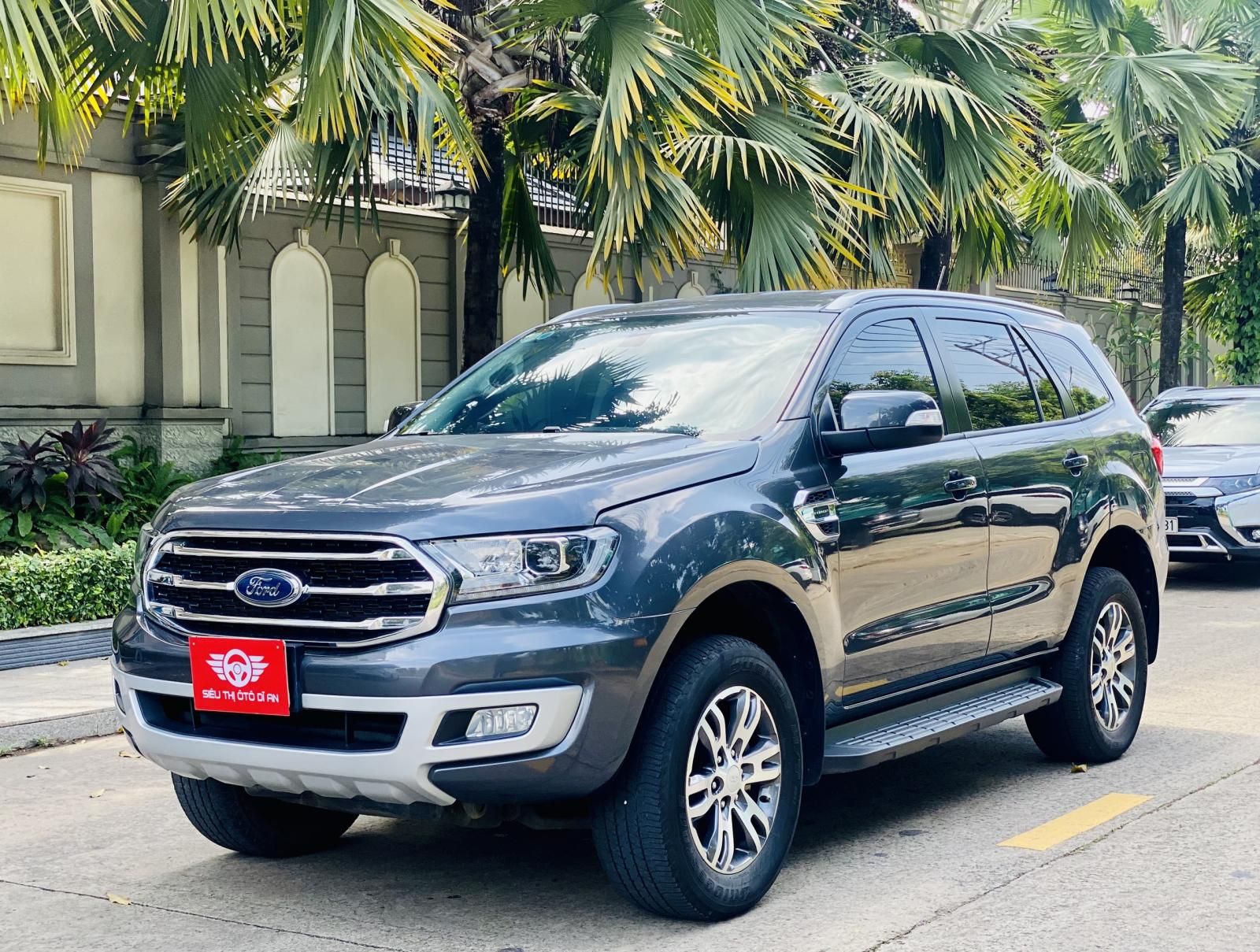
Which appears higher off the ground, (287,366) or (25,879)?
(287,366)

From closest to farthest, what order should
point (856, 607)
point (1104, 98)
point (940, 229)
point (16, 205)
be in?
point (856, 607) < point (16, 205) < point (940, 229) < point (1104, 98)

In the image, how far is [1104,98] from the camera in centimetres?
1730

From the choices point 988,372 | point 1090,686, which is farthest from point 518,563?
point 1090,686

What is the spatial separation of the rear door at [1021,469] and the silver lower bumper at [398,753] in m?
2.29

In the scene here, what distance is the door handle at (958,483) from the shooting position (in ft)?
17.8

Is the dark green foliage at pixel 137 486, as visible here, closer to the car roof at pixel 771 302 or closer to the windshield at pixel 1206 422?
the car roof at pixel 771 302

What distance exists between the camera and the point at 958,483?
5.48 metres

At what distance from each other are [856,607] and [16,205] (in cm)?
1083

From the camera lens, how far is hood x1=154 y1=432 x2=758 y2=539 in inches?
160

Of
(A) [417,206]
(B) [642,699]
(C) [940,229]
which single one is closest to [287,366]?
(A) [417,206]

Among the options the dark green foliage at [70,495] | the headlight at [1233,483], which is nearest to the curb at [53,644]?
the dark green foliage at [70,495]

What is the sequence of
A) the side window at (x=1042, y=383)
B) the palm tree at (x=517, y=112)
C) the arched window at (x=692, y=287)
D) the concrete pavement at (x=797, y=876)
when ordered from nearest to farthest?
the concrete pavement at (x=797, y=876), the side window at (x=1042, y=383), the palm tree at (x=517, y=112), the arched window at (x=692, y=287)

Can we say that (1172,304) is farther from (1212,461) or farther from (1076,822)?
(1076,822)

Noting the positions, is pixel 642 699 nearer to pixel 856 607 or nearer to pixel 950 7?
pixel 856 607
